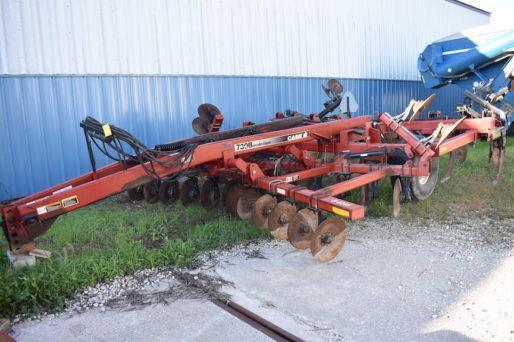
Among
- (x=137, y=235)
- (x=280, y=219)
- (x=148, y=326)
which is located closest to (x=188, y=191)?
(x=137, y=235)

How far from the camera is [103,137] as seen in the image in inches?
149

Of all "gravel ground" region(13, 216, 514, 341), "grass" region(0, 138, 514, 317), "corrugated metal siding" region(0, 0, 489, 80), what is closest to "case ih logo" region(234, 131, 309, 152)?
"grass" region(0, 138, 514, 317)

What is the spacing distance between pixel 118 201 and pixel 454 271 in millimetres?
4657

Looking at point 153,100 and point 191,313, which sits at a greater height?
point 153,100

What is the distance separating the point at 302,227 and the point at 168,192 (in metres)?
2.61

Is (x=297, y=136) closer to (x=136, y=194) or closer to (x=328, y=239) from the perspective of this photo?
(x=328, y=239)

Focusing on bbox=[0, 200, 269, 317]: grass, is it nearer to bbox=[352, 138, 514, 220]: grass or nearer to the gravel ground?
the gravel ground

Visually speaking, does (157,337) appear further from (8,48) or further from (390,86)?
(390,86)

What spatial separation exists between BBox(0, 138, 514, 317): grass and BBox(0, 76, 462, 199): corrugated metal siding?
1291 millimetres

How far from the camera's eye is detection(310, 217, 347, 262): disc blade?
369 centimetres

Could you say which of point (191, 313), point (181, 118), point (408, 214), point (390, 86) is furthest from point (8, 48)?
point (390, 86)

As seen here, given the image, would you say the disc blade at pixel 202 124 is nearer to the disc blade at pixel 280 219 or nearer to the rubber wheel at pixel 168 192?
the rubber wheel at pixel 168 192

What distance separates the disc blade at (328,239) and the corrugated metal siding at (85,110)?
479 cm

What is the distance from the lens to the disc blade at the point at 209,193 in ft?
18.8
